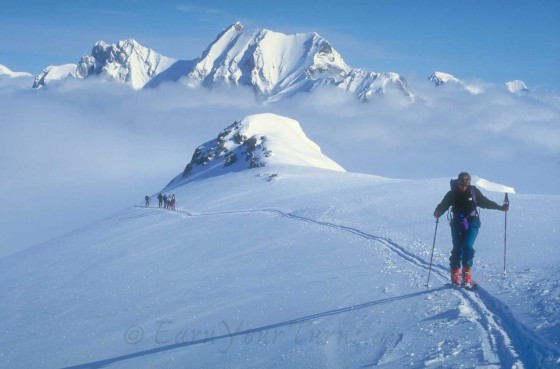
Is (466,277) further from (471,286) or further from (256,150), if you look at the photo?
(256,150)

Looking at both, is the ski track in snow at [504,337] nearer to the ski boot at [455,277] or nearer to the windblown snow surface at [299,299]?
the windblown snow surface at [299,299]

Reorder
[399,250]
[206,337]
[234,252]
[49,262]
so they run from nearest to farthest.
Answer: [206,337] → [399,250] → [234,252] → [49,262]

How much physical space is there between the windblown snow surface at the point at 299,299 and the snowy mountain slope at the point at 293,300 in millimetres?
40

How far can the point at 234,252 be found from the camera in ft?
61.2

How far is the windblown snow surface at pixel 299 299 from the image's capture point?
778 cm

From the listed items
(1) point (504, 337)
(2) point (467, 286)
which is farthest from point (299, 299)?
(1) point (504, 337)

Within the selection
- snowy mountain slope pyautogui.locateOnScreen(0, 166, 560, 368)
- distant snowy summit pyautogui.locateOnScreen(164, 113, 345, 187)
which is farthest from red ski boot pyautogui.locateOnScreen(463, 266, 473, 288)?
distant snowy summit pyautogui.locateOnScreen(164, 113, 345, 187)

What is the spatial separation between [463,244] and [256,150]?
64.6 metres

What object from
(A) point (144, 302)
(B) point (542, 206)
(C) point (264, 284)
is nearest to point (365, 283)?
(C) point (264, 284)

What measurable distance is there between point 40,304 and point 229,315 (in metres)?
7.95

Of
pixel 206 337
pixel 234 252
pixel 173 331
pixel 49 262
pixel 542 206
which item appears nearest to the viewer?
pixel 206 337

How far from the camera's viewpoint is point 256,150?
74.6m

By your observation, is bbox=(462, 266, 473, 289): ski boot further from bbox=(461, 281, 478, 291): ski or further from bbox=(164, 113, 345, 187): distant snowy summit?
bbox=(164, 113, 345, 187): distant snowy summit

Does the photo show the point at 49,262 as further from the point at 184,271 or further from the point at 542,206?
the point at 542,206
